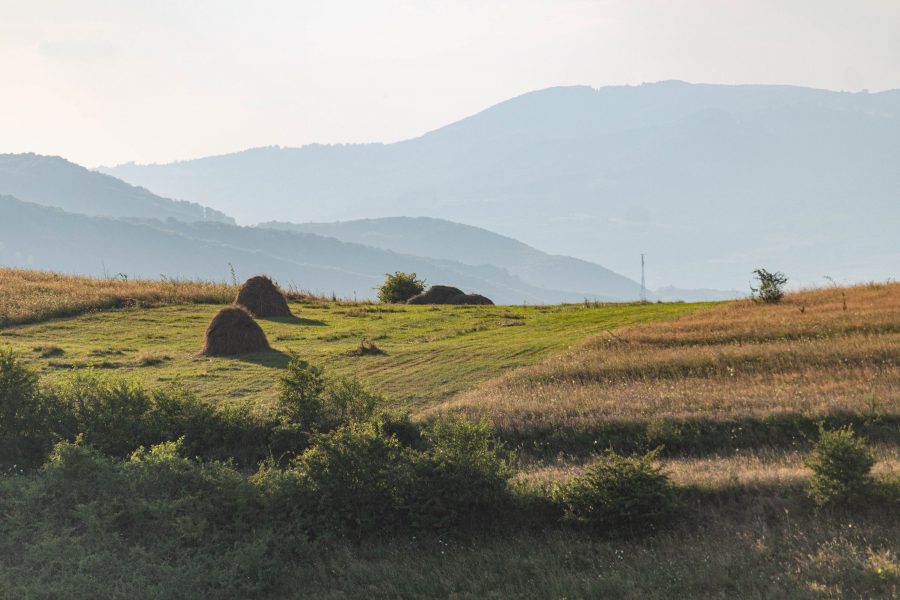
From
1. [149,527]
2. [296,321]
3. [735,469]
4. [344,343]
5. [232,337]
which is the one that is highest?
[296,321]

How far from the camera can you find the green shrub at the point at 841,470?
12.9m

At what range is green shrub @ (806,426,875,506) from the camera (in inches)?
509

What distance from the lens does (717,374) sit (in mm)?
20766

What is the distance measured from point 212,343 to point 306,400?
30.7 ft

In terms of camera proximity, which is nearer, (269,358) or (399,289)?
(269,358)

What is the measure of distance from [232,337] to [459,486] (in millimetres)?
14133

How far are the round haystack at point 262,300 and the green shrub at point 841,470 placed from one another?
84.6 feet

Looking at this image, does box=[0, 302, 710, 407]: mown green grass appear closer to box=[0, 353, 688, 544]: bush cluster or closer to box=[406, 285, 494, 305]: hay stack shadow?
box=[406, 285, 494, 305]: hay stack shadow

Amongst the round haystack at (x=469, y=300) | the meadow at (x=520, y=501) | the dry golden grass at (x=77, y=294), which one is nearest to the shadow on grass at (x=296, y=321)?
the dry golden grass at (x=77, y=294)

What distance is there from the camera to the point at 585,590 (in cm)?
1205

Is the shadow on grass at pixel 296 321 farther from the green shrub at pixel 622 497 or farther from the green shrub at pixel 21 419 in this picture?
the green shrub at pixel 622 497

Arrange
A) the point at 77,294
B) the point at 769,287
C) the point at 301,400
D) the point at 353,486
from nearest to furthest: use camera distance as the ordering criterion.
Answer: the point at 353,486
the point at 301,400
the point at 769,287
the point at 77,294

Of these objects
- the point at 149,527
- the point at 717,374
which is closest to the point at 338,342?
the point at 717,374

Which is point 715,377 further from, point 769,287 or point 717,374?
point 769,287
